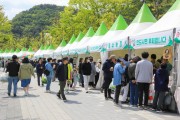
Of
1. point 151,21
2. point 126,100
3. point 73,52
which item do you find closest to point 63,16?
point 73,52

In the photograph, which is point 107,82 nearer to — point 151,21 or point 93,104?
point 93,104

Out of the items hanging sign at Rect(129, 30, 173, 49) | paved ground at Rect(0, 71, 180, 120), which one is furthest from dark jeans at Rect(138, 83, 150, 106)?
hanging sign at Rect(129, 30, 173, 49)

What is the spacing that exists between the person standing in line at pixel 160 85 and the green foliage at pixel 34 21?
122840mm

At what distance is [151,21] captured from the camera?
601 inches

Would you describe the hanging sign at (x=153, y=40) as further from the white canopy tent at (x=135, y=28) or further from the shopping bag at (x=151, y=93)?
the white canopy tent at (x=135, y=28)

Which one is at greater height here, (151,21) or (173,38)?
(151,21)

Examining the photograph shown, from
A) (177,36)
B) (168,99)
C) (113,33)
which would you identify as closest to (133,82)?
(168,99)

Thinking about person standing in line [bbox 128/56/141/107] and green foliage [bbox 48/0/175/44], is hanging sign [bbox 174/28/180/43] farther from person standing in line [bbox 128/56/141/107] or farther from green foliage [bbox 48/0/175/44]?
green foliage [bbox 48/0/175/44]

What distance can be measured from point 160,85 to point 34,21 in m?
131

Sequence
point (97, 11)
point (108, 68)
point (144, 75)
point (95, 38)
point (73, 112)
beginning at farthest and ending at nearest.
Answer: point (97, 11)
point (95, 38)
point (108, 68)
point (144, 75)
point (73, 112)

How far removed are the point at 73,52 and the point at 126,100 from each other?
42.9ft

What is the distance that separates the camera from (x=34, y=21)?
136 m

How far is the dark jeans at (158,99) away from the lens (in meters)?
9.54

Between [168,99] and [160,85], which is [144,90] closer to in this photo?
[160,85]
